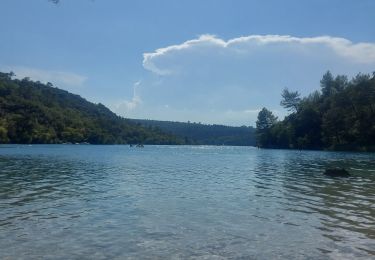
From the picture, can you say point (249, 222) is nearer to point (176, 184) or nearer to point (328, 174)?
point (176, 184)

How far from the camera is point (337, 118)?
502 feet

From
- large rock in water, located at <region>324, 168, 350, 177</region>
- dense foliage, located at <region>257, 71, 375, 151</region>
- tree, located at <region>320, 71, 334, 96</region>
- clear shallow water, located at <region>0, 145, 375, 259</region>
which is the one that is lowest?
clear shallow water, located at <region>0, 145, 375, 259</region>

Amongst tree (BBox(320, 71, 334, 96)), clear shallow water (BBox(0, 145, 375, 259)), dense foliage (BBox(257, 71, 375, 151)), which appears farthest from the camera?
tree (BBox(320, 71, 334, 96))

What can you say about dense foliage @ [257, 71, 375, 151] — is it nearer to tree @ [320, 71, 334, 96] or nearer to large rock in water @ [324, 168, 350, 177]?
tree @ [320, 71, 334, 96]

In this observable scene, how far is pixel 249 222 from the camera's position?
70.3ft

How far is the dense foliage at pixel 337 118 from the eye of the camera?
465 feet

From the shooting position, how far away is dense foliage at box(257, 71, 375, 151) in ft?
465

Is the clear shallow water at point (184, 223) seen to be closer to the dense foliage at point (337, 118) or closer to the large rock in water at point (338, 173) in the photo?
the large rock in water at point (338, 173)

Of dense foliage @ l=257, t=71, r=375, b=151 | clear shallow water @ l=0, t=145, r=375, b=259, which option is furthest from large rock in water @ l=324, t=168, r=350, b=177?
dense foliage @ l=257, t=71, r=375, b=151

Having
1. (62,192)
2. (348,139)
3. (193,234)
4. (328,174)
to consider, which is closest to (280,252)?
(193,234)

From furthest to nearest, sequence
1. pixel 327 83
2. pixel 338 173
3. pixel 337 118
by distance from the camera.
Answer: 1. pixel 327 83
2. pixel 337 118
3. pixel 338 173

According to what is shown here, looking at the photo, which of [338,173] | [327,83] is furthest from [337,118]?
[338,173]

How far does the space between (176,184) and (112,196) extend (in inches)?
395

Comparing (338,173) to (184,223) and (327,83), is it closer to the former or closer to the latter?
(184,223)
